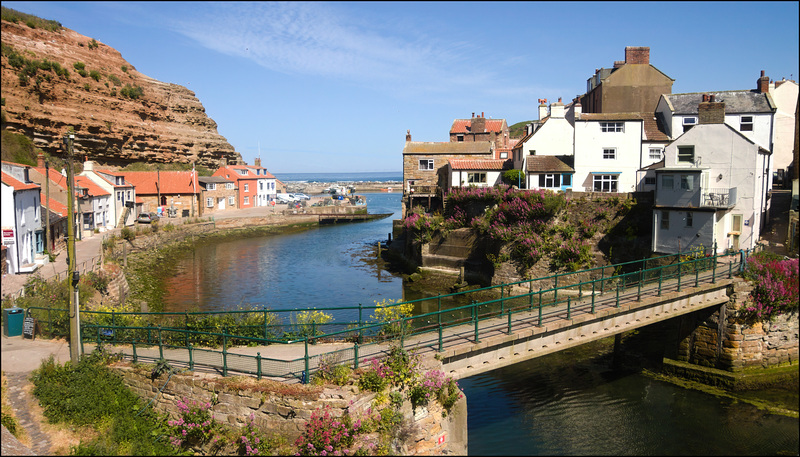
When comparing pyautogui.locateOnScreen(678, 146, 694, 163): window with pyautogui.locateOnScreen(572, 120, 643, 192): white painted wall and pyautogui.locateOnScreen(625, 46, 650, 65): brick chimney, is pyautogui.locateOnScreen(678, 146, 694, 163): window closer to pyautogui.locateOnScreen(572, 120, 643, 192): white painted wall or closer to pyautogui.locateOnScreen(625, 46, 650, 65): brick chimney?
pyautogui.locateOnScreen(572, 120, 643, 192): white painted wall

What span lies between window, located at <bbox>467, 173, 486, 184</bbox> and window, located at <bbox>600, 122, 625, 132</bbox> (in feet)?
39.6

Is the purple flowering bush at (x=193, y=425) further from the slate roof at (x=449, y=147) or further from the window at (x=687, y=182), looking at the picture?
the slate roof at (x=449, y=147)

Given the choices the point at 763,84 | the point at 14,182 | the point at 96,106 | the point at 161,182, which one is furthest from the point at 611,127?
the point at 96,106

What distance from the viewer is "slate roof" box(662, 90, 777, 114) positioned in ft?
119

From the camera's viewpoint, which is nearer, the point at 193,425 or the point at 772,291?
the point at 193,425

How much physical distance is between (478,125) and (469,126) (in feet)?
7.53

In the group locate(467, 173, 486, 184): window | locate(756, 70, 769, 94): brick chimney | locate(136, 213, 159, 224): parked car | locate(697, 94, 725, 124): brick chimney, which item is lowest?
locate(136, 213, 159, 224): parked car

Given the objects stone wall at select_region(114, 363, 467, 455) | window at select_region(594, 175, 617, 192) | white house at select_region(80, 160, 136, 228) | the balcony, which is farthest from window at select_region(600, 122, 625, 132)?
white house at select_region(80, 160, 136, 228)

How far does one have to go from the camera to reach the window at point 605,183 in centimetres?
3969

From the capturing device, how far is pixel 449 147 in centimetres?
5950

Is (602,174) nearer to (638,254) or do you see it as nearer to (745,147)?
(638,254)

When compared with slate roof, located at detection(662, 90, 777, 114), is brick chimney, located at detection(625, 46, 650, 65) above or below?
above

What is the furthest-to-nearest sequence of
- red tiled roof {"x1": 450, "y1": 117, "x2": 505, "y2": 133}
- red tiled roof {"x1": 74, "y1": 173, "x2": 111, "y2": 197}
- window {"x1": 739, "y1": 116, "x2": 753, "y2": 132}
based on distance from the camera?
red tiled roof {"x1": 450, "y1": 117, "x2": 505, "y2": 133}
red tiled roof {"x1": 74, "y1": 173, "x2": 111, "y2": 197}
window {"x1": 739, "y1": 116, "x2": 753, "y2": 132}

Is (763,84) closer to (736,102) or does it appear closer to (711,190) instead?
(736,102)
